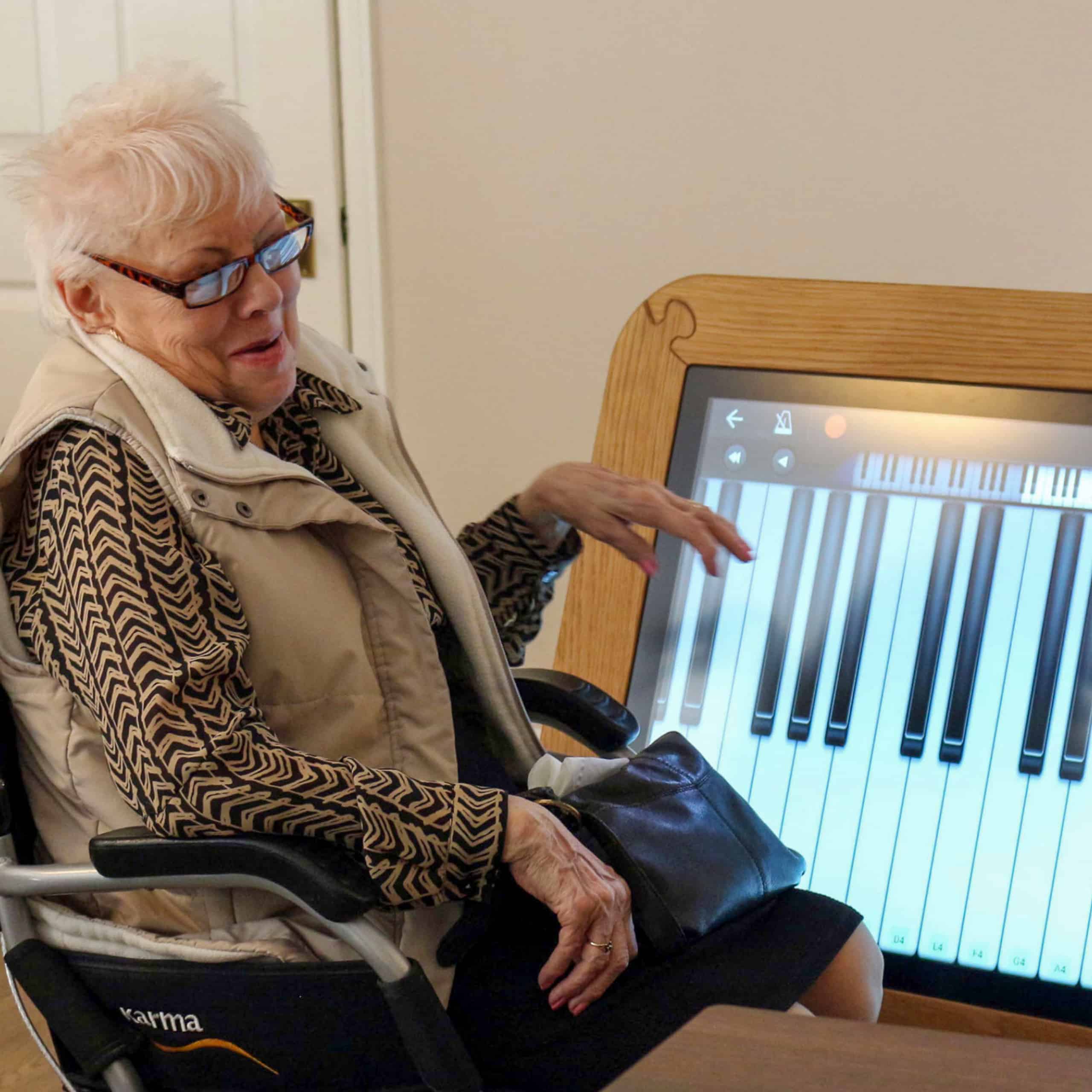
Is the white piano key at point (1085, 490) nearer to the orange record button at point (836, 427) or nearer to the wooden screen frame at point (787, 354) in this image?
the wooden screen frame at point (787, 354)

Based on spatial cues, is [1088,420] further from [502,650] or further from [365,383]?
[365,383]

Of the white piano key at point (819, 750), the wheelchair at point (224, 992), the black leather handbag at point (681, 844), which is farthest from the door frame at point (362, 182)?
the wheelchair at point (224, 992)

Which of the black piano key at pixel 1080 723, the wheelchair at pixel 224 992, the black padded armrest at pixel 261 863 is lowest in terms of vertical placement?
the wheelchair at pixel 224 992

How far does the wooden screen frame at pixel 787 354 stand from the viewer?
1.46 metres

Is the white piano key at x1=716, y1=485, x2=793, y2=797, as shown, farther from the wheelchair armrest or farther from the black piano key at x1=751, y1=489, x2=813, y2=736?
the wheelchair armrest

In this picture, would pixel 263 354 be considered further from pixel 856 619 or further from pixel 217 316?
pixel 856 619

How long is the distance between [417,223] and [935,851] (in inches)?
67.4

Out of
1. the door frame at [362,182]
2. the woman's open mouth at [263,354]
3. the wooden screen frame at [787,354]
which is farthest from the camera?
the door frame at [362,182]

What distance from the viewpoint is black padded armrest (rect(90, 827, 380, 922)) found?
3.28 ft

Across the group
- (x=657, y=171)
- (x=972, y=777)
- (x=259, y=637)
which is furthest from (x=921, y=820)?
(x=657, y=171)

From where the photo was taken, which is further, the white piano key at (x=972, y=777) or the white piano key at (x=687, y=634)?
the white piano key at (x=687, y=634)

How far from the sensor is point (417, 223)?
2.66 m

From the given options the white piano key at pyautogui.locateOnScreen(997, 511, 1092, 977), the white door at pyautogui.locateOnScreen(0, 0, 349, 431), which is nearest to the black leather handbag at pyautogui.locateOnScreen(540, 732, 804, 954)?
the white piano key at pyautogui.locateOnScreen(997, 511, 1092, 977)

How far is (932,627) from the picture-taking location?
4.98 ft
